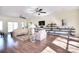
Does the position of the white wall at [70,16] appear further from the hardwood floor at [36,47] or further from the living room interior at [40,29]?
the hardwood floor at [36,47]

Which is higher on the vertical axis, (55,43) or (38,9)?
(38,9)

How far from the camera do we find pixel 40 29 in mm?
2469

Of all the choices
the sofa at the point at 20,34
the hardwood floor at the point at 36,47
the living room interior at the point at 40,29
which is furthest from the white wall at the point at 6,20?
the hardwood floor at the point at 36,47

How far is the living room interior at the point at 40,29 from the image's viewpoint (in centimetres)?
243

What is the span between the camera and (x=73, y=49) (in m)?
2.46

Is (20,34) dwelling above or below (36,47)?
above

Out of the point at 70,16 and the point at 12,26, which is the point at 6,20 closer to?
the point at 12,26

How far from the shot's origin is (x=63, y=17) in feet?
8.02

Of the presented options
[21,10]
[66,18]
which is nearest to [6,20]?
[21,10]

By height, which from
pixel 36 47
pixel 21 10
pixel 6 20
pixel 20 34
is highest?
pixel 21 10
